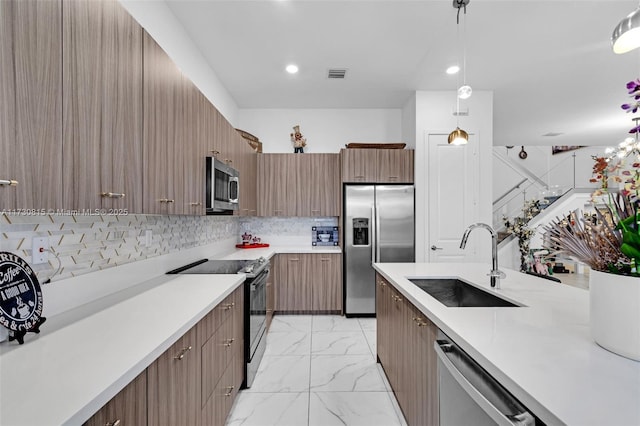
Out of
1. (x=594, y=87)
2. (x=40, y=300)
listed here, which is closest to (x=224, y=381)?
(x=40, y=300)

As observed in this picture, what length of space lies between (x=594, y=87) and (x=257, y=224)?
4.90 metres

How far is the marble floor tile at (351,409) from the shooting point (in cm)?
191

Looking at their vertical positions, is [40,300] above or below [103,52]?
below

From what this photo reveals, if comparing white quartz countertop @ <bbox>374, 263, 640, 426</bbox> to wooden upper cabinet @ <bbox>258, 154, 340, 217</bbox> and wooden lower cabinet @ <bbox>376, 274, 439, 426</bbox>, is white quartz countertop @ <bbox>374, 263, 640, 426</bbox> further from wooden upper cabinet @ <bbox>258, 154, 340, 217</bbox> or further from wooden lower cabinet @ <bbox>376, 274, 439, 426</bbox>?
wooden upper cabinet @ <bbox>258, 154, 340, 217</bbox>

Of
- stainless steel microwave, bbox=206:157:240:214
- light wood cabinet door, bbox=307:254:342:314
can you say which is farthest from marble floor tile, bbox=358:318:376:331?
stainless steel microwave, bbox=206:157:240:214

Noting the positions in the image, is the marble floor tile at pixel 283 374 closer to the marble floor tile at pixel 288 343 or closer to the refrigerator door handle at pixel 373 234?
the marble floor tile at pixel 288 343

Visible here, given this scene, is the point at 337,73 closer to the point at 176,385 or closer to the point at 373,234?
the point at 373,234

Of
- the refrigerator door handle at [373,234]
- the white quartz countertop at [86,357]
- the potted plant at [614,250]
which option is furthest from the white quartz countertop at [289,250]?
the potted plant at [614,250]

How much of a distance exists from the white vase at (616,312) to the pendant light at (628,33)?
100 centimetres

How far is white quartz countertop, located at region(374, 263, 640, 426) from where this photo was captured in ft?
2.14

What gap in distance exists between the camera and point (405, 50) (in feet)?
9.59

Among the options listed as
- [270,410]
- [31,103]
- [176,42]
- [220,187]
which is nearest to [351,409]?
[270,410]

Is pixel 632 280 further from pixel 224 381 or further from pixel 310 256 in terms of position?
pixel 310 256

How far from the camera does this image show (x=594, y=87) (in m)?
3.78
